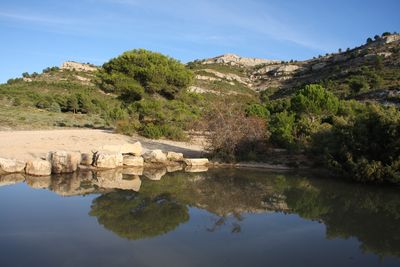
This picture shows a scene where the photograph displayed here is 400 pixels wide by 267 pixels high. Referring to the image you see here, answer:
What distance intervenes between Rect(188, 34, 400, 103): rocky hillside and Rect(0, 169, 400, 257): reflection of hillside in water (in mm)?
28723

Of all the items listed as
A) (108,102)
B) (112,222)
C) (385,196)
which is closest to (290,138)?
(385,196)

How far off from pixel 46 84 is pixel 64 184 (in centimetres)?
5288

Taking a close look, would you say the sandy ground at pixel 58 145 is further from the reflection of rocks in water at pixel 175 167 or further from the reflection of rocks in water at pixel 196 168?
the reflection of rocks in water at pixel 175 167

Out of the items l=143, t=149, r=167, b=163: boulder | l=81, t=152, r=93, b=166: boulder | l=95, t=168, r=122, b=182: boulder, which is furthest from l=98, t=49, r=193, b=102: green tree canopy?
l=95, t=168, r=122, b=182: boulder

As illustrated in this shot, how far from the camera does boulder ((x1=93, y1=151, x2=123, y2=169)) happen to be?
12594mm

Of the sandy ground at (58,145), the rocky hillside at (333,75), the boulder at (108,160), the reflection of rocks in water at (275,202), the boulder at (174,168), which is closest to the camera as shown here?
the reflection of rocks in water at (275,202)

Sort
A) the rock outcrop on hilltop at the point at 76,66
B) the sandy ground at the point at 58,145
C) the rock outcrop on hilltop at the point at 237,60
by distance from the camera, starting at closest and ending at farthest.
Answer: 1. the sandy ground at the point at 58,145
2. the rock outcrop on hilltop at the point at 76,66
3. the rock outcrop on hilltop at the point at 237,60

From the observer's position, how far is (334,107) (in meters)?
26.4

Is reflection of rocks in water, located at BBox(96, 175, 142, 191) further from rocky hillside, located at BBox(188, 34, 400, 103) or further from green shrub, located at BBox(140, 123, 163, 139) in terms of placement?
rocky hillside, located at BBox(188, 34, 400, 103)

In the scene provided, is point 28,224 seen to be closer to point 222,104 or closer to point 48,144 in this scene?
point 48,144

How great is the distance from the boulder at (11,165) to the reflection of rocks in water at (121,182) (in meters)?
2.14

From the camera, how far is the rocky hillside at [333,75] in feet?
152

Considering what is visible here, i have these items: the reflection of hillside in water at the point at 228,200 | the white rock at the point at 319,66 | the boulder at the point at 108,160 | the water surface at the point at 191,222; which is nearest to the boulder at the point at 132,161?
the boulder at the point at 108,160

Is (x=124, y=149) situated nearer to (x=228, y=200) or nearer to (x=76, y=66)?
(x=228, y=200)
